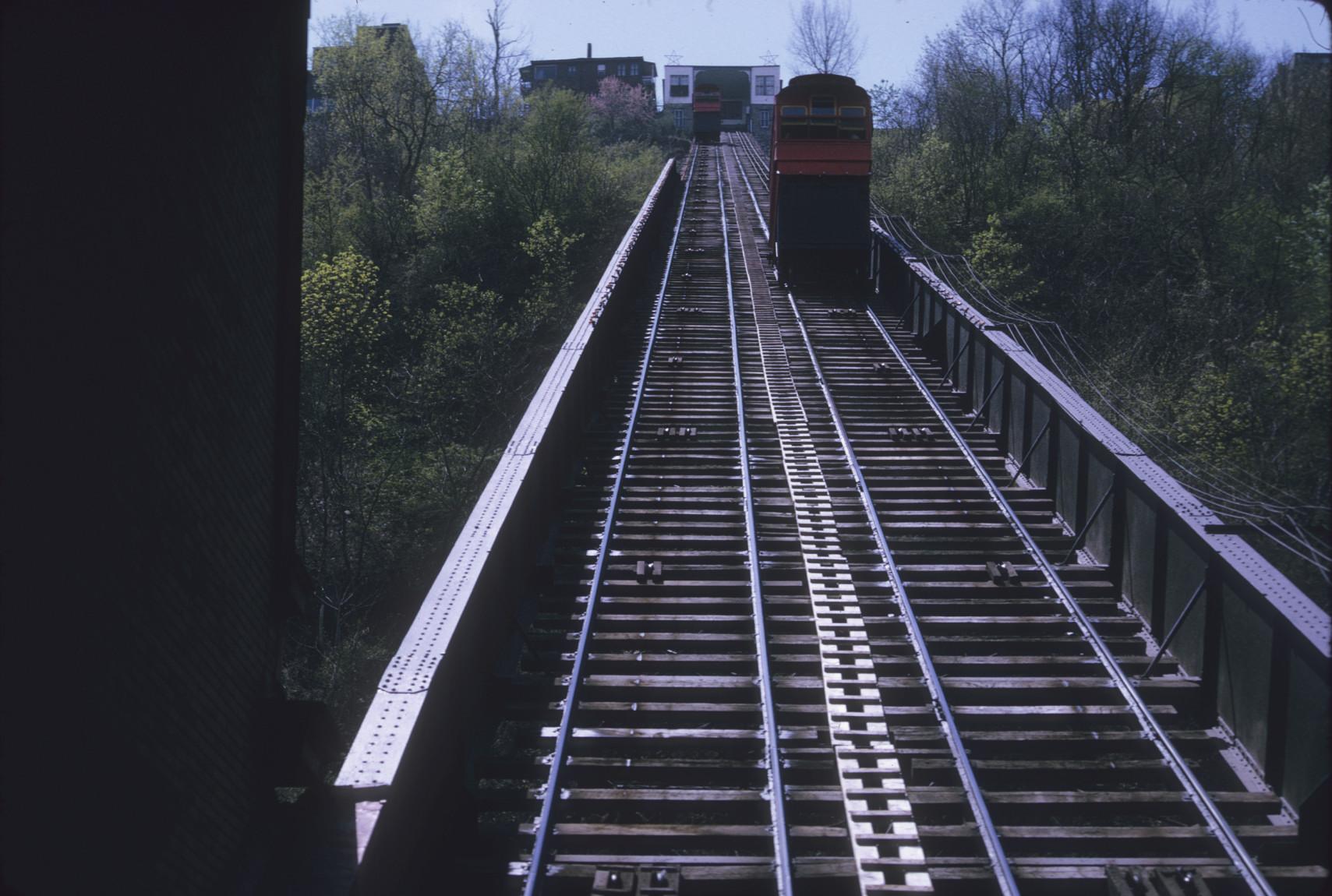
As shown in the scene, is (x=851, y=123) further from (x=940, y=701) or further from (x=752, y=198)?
(x=752, y=198)

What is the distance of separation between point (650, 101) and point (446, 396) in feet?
220

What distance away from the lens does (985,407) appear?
12.9m

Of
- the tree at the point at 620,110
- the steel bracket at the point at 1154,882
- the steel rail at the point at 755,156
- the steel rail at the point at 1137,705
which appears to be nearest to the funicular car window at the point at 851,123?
the steel rail at the point at 1137,705

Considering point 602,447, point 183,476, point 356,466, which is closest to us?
point 183,476

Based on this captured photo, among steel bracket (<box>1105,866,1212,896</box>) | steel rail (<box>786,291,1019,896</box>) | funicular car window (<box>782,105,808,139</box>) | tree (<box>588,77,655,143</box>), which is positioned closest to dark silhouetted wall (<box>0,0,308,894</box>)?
steel rail (<box>786,291,1019,896</box>)

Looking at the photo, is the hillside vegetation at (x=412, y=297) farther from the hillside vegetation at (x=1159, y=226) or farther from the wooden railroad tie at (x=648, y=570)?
the hillside vegetation at (x=1159, y=226)

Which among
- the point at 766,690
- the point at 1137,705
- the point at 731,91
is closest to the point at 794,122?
the point at 766,690

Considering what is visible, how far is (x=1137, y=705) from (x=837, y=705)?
2.07 m

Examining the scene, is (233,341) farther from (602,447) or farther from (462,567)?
(602,447)

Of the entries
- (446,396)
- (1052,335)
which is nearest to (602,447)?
(1052,335)

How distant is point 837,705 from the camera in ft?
23.6

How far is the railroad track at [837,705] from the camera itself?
18.9 ft

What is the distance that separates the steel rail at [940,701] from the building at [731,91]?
219 feet

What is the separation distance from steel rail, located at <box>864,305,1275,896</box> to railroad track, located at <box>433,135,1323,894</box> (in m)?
0.02
